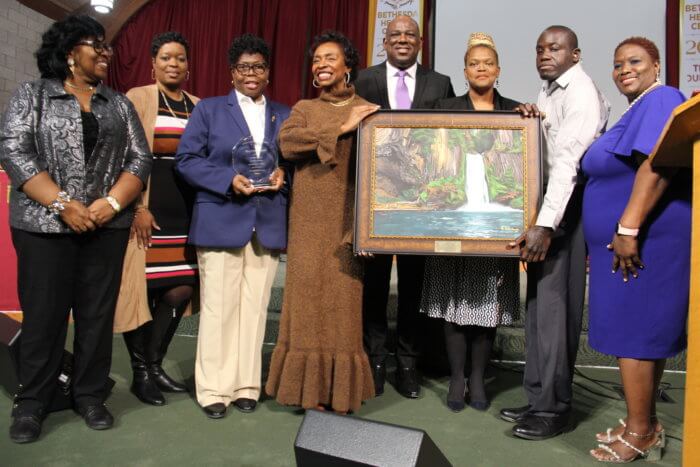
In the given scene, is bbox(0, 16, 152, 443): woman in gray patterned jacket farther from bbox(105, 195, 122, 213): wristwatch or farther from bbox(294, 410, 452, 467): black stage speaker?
bbox(294, 410, 452, 467): black stage speaker

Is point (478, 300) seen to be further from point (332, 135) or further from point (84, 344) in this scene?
point (84, 344)

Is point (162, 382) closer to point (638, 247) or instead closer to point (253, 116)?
point (253, 116)

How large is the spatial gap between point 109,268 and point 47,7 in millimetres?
6335

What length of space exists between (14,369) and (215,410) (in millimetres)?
861

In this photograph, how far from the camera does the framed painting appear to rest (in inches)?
90.7

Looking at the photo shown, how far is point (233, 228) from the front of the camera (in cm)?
259

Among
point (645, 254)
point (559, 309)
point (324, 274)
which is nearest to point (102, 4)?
point (324, 274)

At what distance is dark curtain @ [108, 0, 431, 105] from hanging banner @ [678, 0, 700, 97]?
2.46 metres

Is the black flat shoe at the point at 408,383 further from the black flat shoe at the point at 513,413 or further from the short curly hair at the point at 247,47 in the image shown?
the short curly hair at the point at 247,47

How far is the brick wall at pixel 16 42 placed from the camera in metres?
7.19

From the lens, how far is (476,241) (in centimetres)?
229

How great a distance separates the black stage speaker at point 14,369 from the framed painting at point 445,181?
1349 millimetres

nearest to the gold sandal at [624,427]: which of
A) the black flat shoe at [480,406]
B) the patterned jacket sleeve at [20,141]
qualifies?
the black flat shoe at [480,406]

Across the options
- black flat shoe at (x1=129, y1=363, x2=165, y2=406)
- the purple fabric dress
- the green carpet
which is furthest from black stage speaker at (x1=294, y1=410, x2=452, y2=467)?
black flat shoe at (x1=129, y1=363, x2=165, y2=406)
